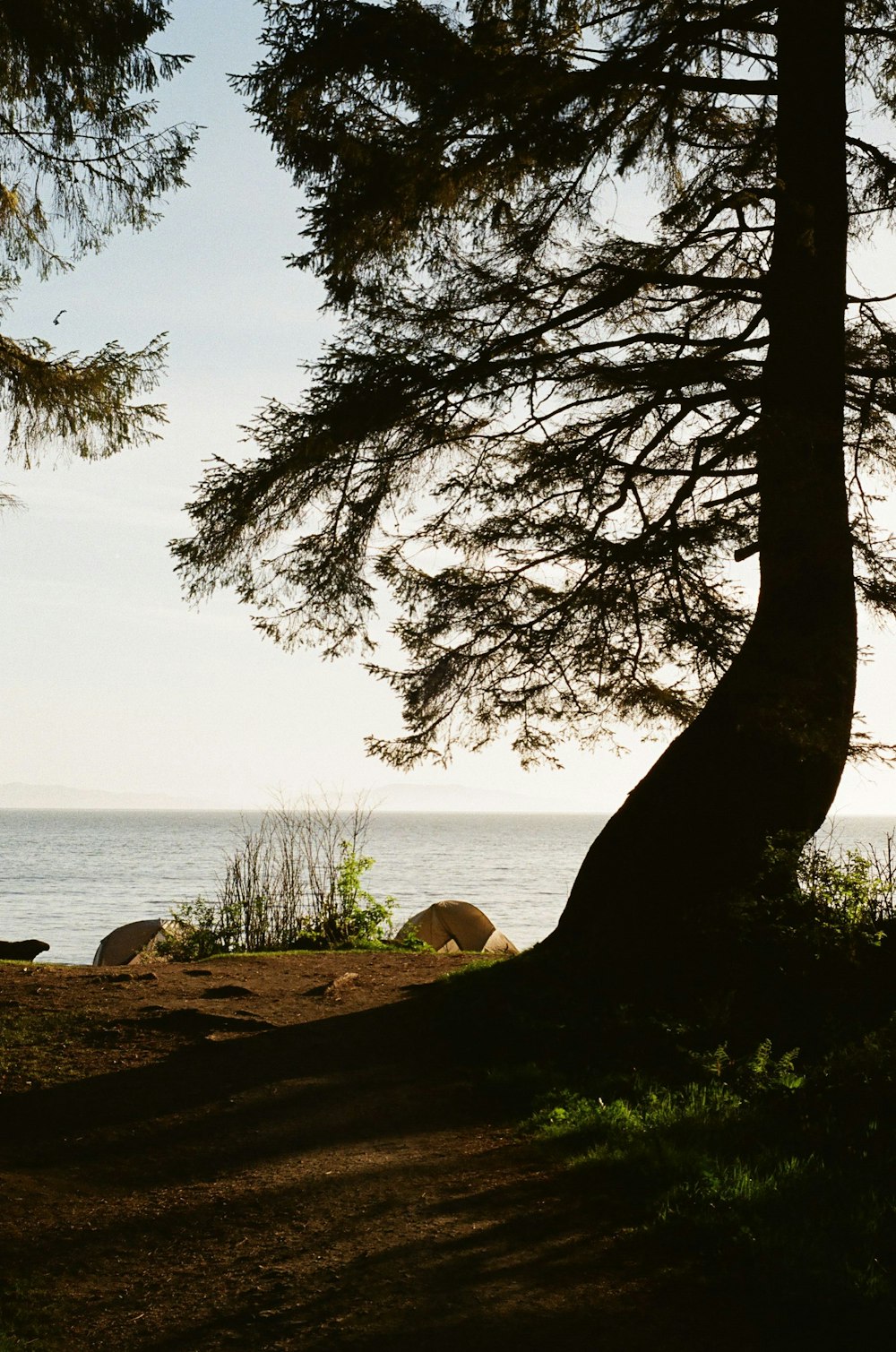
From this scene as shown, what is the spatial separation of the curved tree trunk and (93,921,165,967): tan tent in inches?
267

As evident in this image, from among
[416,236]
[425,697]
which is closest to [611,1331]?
[425,697]

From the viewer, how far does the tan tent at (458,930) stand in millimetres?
13109

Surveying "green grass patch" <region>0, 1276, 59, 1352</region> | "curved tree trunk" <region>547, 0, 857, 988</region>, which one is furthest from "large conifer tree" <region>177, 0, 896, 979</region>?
"green grass patch" <region>0, 1276, 59, 1352</region>

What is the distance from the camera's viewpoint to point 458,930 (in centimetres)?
1330

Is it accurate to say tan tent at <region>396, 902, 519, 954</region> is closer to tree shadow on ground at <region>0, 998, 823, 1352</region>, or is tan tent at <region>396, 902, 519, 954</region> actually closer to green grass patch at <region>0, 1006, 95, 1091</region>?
green grass patch at <region>0, 1006, 95, 1091</region>

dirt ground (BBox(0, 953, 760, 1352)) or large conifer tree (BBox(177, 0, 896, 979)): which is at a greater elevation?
large conifer tree (BBox(177, 0, 896, 979))

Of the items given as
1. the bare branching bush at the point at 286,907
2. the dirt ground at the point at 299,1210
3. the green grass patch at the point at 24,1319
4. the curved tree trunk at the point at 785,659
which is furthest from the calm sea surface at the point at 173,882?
the green grass patch at the point at 24,1319

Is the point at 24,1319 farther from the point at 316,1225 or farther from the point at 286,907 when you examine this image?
the point at 286,907

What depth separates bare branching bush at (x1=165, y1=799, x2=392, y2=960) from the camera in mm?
11477

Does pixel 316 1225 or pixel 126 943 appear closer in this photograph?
pixel 316 1225

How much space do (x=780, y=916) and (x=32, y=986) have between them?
5.22m

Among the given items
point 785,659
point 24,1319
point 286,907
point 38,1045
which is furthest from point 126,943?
point 24,1319

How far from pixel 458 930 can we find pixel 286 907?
260cm

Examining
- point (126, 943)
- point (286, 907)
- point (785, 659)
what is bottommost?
point (126, 943)
